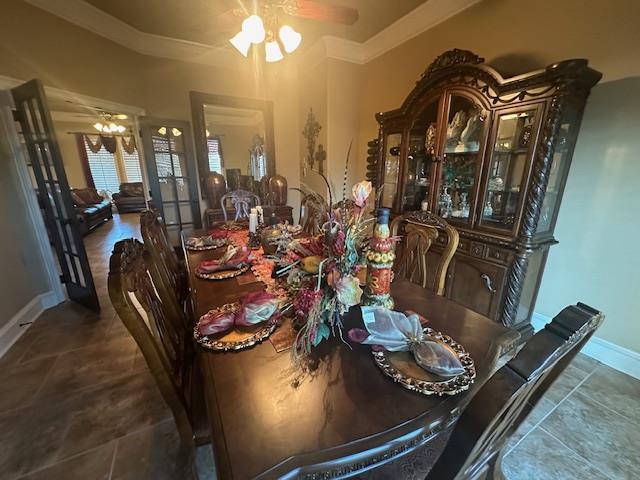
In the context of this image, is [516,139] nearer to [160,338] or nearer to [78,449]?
[160,338]

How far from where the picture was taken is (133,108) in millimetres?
3205

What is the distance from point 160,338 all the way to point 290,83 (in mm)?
4124

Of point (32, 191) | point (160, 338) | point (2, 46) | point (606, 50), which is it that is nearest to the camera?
point (160, 338)

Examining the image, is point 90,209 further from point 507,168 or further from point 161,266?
point 507,168

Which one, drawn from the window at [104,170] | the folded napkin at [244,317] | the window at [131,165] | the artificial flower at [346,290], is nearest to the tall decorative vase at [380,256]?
the artificial flower at [346,290]

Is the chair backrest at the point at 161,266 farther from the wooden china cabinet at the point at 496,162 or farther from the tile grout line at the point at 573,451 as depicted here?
the tile grout line at the point at 573,451

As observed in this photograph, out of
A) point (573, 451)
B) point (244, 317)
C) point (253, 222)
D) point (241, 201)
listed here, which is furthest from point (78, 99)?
point (573, 451)

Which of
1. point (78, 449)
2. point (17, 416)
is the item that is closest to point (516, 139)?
point (78, 449)

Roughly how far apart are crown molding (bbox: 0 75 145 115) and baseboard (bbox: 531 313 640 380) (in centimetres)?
481

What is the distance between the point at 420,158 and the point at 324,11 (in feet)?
4.77

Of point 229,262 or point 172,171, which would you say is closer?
point 229,262

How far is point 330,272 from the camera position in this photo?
0.89m

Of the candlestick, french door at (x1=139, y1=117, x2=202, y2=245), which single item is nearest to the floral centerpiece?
the candlestick

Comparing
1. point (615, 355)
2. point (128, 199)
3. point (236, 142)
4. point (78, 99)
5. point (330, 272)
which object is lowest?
point (615, 355)
